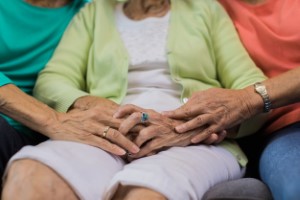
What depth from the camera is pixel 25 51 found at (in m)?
1.42

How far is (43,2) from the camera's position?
4.86 feet

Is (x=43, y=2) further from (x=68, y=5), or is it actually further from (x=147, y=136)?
(x=147, y=136)

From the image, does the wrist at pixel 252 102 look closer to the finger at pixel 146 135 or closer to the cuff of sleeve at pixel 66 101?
Answer: the finger at pixel 146 135

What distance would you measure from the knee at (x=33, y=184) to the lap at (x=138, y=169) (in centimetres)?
2

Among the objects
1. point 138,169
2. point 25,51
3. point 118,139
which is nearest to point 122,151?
point 118,139

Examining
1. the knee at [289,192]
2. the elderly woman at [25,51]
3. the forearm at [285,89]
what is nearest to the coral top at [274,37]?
the forearm at [285,89]

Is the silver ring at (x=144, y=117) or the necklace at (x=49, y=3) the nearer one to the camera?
the silver ring at (x=144, y=117)

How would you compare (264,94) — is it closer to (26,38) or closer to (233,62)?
(233,62)

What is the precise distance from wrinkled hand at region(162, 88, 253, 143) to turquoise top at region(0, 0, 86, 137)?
53 centimetres

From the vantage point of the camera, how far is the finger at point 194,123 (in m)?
1.11

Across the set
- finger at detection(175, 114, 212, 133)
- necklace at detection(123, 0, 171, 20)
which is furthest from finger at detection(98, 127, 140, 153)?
necklace at detection(123, 0, 171, 20)

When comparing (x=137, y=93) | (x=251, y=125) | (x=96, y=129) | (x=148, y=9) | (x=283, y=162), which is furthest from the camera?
(x=148, y=9)

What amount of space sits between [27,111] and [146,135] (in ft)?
1.13

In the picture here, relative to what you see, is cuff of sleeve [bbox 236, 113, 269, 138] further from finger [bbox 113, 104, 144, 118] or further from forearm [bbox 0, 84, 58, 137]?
forearm [bbox 0, 84, 58, 137]
